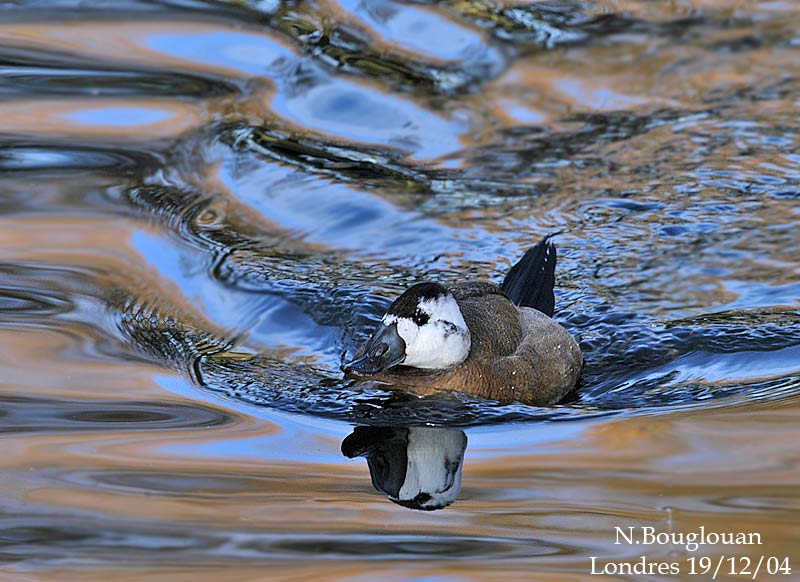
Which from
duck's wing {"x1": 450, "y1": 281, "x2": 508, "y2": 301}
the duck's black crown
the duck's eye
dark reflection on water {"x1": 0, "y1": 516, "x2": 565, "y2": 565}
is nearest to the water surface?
dark reflection on water {"x1": 0, "y1": 516, "x2": 565, "y2": 565}

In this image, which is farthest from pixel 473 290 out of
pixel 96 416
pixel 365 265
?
pixel 96 416

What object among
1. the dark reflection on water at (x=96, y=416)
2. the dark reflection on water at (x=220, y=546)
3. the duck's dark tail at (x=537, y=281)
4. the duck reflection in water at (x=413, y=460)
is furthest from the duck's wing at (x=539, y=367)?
the dark reflection on water at (x=220, y=546)

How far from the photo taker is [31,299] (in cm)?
684

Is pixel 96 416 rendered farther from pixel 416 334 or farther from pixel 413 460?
pixel 416 334

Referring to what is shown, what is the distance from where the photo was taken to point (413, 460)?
17.8 feet

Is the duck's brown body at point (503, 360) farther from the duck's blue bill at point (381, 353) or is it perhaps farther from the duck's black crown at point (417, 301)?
the duck's black crown at point (417, 301)

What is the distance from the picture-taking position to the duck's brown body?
241 inches

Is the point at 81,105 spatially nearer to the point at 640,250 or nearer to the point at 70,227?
the point at 70,227

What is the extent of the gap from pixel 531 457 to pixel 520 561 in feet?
3.19

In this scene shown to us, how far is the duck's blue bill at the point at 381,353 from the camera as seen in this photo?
5.97 metres

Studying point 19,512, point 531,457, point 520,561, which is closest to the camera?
point 520,561

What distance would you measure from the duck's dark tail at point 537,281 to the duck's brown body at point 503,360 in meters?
0.38

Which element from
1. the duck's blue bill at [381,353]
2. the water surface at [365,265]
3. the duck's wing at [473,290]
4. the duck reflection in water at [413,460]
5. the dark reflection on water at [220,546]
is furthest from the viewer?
the duck's wing at [473,290]

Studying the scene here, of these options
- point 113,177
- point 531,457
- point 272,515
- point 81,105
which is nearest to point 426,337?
point 531,457
